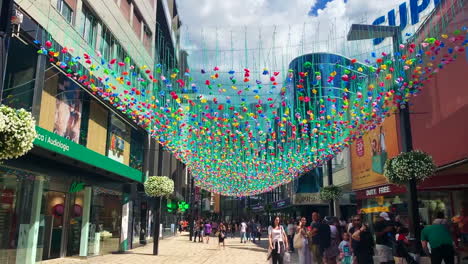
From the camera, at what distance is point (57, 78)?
13.6 m

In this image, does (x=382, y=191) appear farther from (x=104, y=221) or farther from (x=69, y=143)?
(x=104, y=221)

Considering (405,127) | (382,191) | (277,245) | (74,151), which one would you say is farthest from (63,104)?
(382,191)

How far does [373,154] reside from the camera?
1989cm

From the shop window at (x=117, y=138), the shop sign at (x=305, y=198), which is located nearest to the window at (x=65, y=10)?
the shop window at (x=117, y=138)

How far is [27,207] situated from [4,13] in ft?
25.5

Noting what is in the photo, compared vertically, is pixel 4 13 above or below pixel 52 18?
below

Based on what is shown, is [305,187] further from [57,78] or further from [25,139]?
[25,139]

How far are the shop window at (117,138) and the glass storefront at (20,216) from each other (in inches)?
234

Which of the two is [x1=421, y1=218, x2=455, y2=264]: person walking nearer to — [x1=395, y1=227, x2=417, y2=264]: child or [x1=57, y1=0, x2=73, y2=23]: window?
[x1=395, y1=227, x2=417, y2=264]: child

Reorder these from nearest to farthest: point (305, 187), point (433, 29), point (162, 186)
→ point (433, 29)
point (162, 186)
point (305, 187)

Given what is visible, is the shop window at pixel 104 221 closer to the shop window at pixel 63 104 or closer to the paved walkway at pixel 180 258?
the paved walkway at pixel 180 258

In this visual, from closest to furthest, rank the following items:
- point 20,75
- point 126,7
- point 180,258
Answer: point 20,75 < point 180,258 < point 126,7

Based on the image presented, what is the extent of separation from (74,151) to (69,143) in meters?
0.47

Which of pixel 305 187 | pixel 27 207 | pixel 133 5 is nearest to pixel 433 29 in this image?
pixel 27 207
